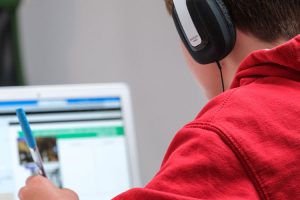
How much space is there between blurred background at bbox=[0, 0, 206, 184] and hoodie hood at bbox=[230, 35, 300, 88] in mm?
863

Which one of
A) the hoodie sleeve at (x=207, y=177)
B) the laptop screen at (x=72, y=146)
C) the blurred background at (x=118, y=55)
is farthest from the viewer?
the blurred background at (x=118, y=55)

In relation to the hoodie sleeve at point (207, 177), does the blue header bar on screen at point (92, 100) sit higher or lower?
higher

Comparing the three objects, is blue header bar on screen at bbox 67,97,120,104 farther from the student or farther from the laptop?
the student

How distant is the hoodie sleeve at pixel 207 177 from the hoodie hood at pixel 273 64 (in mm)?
124

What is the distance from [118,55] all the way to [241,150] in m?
1.09

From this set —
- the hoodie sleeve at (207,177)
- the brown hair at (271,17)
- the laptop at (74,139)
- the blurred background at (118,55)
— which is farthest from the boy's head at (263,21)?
the blurred background at (118,55)

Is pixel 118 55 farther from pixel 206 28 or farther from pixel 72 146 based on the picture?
pixel 206 28

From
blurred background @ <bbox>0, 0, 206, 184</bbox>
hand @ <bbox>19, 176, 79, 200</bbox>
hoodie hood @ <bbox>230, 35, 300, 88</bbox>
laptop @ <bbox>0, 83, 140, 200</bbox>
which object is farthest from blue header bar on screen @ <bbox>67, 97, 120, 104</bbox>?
blurred background @ <bbox>0, 0, 206, 184</bbox>

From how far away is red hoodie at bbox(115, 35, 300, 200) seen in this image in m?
0.58

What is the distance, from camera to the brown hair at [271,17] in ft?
2.41

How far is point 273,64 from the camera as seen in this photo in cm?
67

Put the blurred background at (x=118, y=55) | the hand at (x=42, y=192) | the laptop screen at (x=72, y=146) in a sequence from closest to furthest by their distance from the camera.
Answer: the hand at (x=42, y=192)
the laptop screen at (x=72, y=146)
the blurred background at (x=118, y=55)

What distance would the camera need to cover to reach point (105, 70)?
167 cm

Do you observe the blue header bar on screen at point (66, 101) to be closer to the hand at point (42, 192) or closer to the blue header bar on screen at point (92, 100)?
the blue header bar on screen at point (92, 100)
